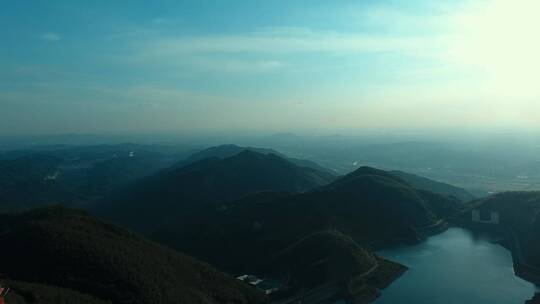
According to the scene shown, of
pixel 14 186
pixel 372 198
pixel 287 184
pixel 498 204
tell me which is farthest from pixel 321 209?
pixel 14 186

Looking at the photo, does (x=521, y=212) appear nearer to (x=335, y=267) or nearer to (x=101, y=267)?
(x=335, y=267)

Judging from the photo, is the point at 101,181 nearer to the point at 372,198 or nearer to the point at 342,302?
the point at 372,198

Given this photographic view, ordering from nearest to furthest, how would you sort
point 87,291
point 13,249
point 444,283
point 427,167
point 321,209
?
point 87,291
point 13,249
point 444,283
point 321,209
point 427,167

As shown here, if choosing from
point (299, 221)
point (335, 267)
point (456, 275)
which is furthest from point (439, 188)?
point (335, 267)

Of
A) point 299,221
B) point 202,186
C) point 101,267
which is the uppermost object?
point 101,267

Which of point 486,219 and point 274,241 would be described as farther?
point 486,219

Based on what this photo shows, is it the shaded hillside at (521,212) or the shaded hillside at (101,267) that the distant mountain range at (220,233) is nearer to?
the shaded hillside at (101,267)

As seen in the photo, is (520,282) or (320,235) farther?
(320,235)

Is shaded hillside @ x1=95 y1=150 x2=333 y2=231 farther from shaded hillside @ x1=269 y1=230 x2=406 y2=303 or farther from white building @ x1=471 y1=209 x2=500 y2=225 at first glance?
shaded hillside @ x1=269 y1=230 x2=406 y2=303
